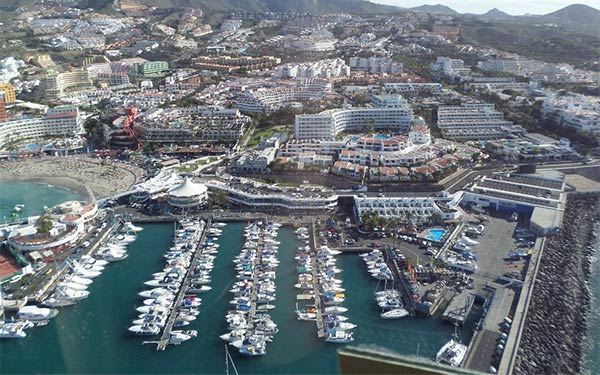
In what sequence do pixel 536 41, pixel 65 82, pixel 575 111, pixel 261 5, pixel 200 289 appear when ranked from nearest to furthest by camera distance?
pixel 200 289 → pixel 575 111 → pixel 65 82 → pixel 536 41 → pixel 261 5

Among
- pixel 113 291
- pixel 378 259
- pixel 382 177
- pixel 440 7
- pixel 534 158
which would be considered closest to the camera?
pixel 113 291

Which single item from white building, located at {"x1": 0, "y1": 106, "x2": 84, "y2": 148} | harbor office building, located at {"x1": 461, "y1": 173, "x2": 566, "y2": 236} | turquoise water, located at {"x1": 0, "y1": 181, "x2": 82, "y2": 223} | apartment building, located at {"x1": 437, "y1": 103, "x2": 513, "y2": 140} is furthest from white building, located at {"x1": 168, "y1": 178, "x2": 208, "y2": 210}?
apartment building, located at {"x1": 437, "y1": 103, "x2": 513, "y2": 140}

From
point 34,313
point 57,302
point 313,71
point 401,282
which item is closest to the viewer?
point 34,313

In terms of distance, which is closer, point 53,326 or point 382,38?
point 53,326

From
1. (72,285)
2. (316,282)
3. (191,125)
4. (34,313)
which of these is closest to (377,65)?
(191,125)

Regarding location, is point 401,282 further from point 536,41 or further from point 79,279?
point 536,41

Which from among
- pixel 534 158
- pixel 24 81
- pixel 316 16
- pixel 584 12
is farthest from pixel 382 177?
pixel 584 12

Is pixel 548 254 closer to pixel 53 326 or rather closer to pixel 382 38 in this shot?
pixel 53 326

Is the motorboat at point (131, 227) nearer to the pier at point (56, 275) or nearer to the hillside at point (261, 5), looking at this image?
the pier at point (56, 275)
